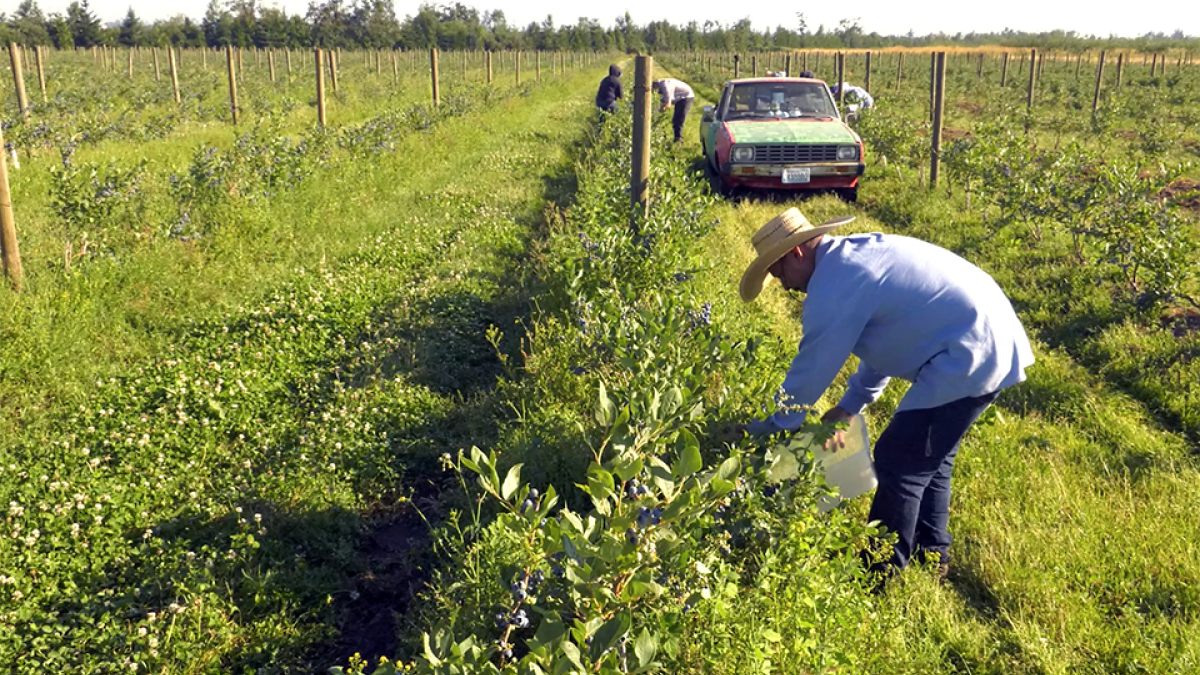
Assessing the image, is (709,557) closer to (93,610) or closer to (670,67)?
(93,610)

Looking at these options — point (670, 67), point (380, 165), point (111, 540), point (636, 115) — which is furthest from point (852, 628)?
point (670, 67)

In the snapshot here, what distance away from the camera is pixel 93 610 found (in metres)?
3.28

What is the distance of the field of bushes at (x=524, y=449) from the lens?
264 cm

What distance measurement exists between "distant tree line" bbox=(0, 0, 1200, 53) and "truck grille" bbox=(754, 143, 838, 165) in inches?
1721

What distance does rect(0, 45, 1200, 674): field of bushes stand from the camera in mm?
2639

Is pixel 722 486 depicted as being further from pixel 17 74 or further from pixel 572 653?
pixel 17 74

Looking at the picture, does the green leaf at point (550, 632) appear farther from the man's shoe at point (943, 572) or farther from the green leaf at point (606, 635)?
the man's shoe at point (943, 572)

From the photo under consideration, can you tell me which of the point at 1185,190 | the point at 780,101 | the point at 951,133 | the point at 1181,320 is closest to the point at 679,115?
the point at 780,101

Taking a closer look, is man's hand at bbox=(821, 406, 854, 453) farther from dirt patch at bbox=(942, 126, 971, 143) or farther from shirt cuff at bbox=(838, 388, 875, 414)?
dirt patch at bbox=(942, 126, 971, 143)

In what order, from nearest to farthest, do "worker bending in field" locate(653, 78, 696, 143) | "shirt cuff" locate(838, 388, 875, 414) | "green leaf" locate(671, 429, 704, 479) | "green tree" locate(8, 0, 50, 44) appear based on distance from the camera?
"green leaf" locate(671, 429, 704, 479) → "shirt cuff" locate(838, 388, 875, 414) → "worker bending in field" locate(653, 78, 696, 143) → "green tree" locate(8, 0, 50, 44)

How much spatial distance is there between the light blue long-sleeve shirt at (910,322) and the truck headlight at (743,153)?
792 cm

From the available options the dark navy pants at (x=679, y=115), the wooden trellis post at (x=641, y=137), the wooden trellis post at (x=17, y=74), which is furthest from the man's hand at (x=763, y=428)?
the dark navy pants at (x=679, y=115)

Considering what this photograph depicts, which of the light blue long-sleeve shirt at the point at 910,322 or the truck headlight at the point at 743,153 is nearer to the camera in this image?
the light blue long-sleeve shirt at the point at 910,322

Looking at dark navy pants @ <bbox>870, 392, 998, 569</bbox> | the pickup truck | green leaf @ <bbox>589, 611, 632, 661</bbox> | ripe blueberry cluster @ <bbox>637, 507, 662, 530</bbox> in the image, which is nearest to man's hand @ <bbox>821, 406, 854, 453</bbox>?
dark navy pants @ <bbox>870, 392, 998, 569</bbox>
